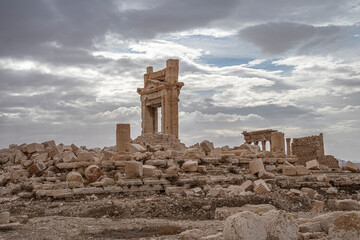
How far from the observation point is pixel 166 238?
646 centimetres

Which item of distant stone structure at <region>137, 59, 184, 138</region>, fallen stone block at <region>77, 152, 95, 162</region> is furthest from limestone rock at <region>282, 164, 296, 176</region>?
distant stone structure at <region>137, 59, 184, 138</region>

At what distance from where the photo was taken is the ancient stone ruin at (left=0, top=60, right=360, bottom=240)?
590 centimetres

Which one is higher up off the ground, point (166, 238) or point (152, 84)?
point (152, 84)

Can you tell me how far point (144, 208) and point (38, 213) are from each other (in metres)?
2.79

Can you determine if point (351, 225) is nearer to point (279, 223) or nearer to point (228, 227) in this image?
point (279, 223)

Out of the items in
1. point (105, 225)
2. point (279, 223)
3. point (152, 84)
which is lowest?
point (105, 225)

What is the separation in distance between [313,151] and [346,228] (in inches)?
1148

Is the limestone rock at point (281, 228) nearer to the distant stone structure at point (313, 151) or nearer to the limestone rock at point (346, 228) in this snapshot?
the limestone rock at point (346, 228)

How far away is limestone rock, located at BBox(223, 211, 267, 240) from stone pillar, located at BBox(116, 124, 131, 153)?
12.2 m

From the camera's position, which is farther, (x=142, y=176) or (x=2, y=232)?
(x=142, y=176)

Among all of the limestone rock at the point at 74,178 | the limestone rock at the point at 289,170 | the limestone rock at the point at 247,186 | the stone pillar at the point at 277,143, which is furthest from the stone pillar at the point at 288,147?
the limestone rock at the point at 74,178

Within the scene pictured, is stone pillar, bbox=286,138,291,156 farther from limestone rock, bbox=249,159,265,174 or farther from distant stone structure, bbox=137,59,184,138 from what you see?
limestone rock, bbox=249,159,265,174

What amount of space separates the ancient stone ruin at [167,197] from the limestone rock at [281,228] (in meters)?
0.01

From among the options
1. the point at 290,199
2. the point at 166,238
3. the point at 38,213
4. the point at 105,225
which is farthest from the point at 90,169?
the point at 166,238
